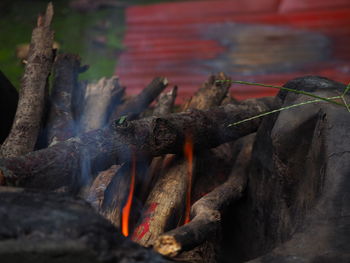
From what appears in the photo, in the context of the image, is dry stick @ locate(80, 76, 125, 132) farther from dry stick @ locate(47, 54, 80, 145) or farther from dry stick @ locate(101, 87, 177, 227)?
dry stick @ locate(101, 87, 177, 227)

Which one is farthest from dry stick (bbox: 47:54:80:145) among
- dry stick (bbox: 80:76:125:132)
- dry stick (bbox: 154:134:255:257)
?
dry stick (bbox: 154:134:255:257)

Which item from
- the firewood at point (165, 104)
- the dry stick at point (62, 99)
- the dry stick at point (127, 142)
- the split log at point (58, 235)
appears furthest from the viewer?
the firewood at point (165, 104)

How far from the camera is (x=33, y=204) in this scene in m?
2.03

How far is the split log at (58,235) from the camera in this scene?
6.09 feet

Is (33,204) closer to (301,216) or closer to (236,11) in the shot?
(301,216)

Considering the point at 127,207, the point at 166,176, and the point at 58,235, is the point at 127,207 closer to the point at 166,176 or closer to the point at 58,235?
the point at 166,176

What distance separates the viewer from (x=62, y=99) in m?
3.81

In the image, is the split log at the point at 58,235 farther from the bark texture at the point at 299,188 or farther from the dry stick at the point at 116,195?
the dry stick at the point at 116,195

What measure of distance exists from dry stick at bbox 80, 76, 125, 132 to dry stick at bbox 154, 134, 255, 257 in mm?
961

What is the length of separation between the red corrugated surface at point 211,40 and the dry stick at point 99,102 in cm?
83

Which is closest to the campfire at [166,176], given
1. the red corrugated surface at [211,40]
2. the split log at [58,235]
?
the split log at [58,235]

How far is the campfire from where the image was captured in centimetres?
198

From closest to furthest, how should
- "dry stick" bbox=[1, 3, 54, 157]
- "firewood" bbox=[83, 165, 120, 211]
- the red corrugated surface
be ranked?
"firewood" bbox=[83, 165, 120, 211], "dry stick" bbox=[1, 3, 54, 157], the red corrugated surface

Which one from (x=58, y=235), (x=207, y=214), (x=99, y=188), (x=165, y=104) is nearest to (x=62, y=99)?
(x=165, y=104)
